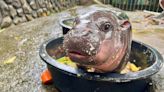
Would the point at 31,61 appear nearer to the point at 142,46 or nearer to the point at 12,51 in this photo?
the point at 12,51

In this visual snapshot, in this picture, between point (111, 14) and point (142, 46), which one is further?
point (142, 46)

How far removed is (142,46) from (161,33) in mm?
1776

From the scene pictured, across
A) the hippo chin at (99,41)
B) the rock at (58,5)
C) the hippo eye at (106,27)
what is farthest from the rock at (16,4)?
the hippo eye at (106,27)

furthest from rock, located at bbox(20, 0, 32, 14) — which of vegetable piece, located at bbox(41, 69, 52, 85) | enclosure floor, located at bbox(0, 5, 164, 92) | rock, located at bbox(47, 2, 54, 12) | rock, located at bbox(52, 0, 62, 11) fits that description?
vegetable piece, located at bbox(41, 69, 52, 85)

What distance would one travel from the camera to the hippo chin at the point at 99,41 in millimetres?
1613

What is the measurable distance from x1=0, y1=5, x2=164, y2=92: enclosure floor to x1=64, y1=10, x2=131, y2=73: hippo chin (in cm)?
63

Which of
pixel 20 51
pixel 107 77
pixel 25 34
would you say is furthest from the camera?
pixel 25 34

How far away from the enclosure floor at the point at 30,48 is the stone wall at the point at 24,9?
135mm

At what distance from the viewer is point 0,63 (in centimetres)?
282

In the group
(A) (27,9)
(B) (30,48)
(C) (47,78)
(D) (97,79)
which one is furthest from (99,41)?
(A) (27,9)

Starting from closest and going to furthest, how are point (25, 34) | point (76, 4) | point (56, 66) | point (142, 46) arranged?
point (56, 66) < point (142, 46) < point (25, 34) < point (76, 4)

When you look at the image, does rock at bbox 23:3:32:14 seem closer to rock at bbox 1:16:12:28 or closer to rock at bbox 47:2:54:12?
rock at bbox 1:16:12:28

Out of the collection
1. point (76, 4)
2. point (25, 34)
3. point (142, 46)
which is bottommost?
point (76, 4)

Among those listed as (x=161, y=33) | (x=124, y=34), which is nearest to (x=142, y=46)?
(x=124, y=34)
